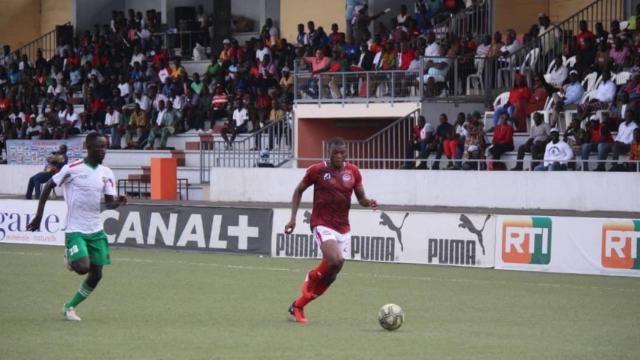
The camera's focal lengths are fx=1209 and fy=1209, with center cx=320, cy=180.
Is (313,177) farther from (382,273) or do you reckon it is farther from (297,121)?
(297,121)

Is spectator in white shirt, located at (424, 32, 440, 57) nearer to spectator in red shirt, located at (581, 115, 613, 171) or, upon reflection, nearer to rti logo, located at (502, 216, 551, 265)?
spectator in red shirt, located at (581, 115, 613, 171)

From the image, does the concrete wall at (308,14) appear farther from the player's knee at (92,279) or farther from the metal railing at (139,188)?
the player's knee at (92,279)

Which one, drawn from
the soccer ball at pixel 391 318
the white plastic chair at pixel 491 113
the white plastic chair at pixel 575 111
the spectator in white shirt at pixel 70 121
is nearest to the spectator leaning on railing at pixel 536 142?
the white plastic chair at pixel 575 111

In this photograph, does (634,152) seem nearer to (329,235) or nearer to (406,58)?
(406,58)

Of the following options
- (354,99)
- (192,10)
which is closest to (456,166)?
(354,99)

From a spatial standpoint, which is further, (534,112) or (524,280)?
(534,112)

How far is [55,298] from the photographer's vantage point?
15.9m

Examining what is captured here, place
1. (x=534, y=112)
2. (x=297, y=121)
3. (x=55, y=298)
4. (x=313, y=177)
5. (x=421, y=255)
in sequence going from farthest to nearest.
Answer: (x=297, y=121) → (x=534, y=112) → (x=421, y=255) → (x=55, y=298) → (x=313, y=177)

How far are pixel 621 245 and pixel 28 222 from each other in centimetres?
1296

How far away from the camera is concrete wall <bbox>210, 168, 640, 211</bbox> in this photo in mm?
25266

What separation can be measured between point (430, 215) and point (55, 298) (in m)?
7.75

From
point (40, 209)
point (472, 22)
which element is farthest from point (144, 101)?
point (40, 209)

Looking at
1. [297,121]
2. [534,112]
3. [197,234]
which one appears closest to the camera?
[197,234]

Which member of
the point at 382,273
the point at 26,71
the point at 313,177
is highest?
the point at 26,71
